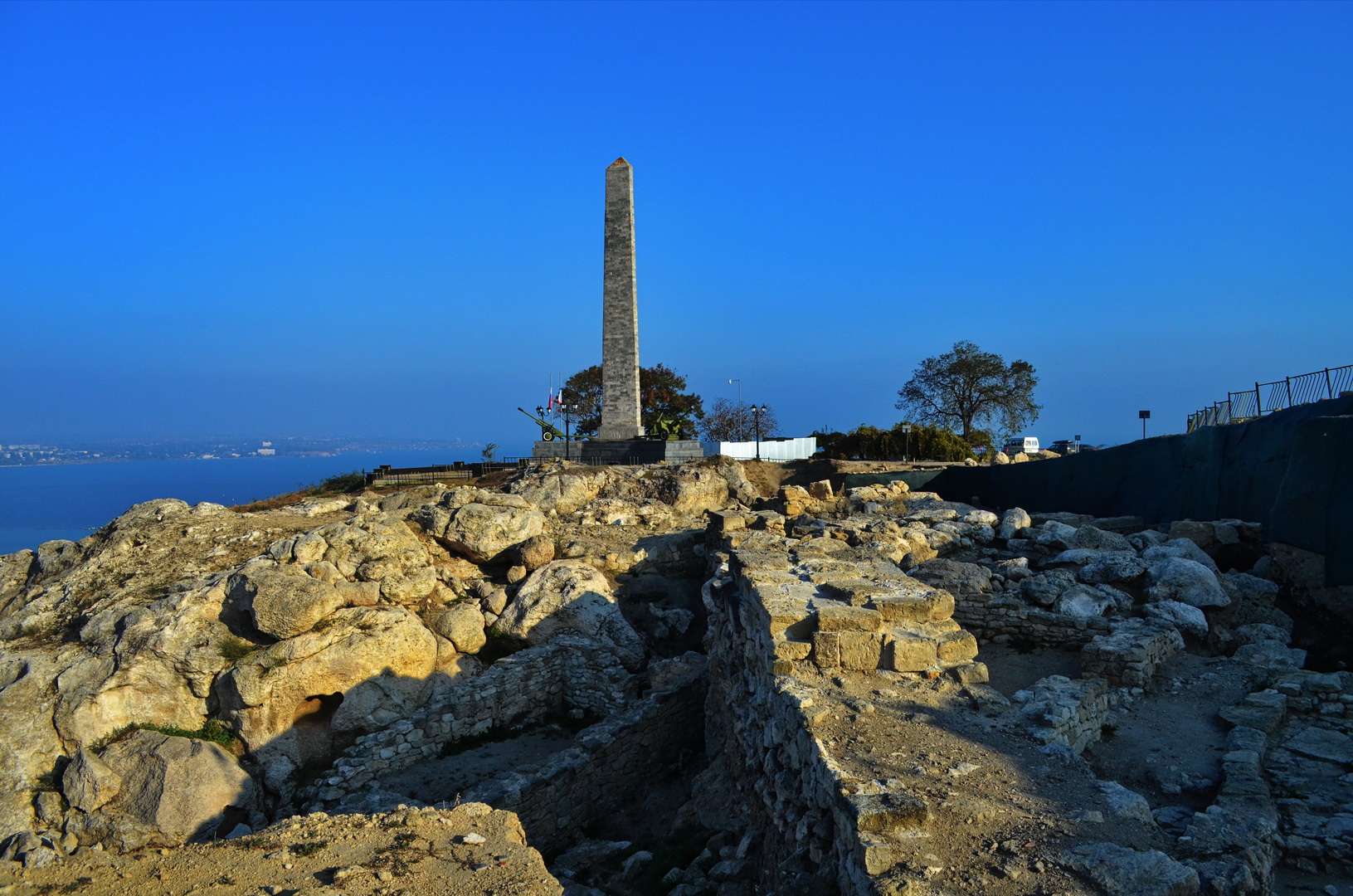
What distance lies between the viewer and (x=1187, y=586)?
30.4ft

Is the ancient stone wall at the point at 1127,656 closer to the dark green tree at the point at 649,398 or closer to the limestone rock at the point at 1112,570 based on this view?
the limestone rock at the point at 1112,570

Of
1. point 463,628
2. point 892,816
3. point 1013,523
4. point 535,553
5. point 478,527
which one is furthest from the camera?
point 478,527

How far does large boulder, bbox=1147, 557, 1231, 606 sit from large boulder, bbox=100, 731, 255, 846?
1106 cm

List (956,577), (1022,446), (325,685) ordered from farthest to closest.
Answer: (1022,446), (956,577), (325,685)

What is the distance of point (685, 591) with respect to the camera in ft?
43.2

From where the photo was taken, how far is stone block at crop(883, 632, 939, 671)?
20.4 feet

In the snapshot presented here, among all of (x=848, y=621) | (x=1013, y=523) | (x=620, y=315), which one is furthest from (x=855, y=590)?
(x=620, y=315)

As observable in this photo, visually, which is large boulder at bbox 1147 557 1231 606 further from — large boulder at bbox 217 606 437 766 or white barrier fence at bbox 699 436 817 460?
white barrier fence at bbox 699 436 817 460

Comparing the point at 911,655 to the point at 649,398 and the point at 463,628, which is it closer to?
the point at 463,628

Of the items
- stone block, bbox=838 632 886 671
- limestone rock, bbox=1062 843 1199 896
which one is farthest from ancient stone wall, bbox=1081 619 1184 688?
limestone rock, bbox=1062 843 1199 896

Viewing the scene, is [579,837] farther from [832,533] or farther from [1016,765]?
[832,533]

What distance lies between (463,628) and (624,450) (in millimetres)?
12022

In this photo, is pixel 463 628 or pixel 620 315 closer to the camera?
pixel 463 628

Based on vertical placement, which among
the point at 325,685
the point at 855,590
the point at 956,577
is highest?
the point at 855,590
